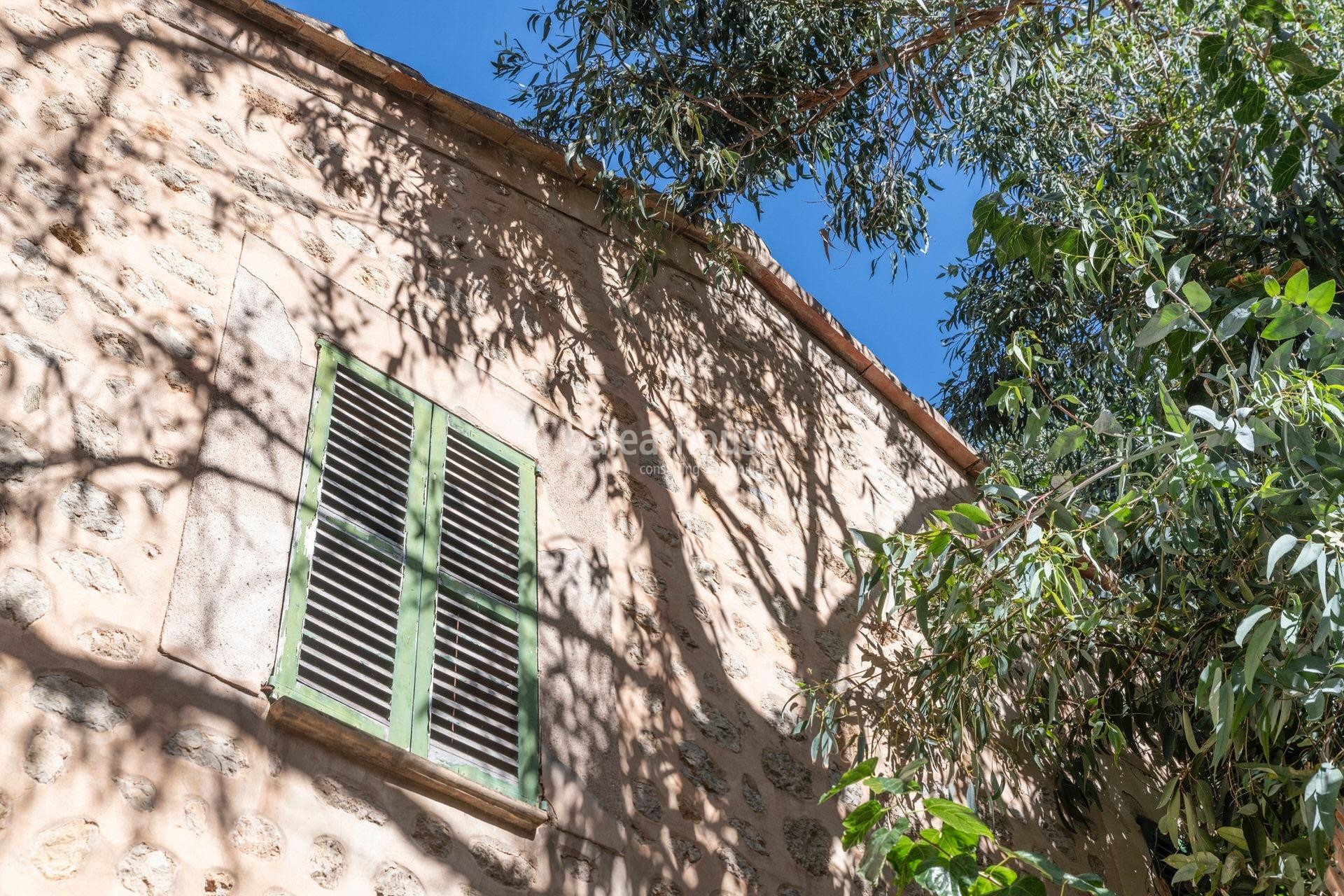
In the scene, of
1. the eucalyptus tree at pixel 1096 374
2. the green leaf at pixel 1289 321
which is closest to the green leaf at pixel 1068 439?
the eucalyptus tree at pixel 1096 374

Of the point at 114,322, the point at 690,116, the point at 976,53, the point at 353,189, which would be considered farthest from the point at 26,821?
the point at 976,53

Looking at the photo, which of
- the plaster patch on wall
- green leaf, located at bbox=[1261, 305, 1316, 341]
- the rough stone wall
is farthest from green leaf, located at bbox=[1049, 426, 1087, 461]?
the plaster patch on wall

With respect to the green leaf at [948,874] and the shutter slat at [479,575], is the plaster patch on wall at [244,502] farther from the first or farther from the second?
the green leaf at [948,874]

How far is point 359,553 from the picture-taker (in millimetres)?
4086

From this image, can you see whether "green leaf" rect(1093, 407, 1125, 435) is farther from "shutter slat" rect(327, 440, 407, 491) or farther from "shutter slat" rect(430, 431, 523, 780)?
"shutter slat" rect(327, 440, 407, 491)

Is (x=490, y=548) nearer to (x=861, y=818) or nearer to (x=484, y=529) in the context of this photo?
(x=484, y=529)

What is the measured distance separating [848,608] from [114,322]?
3440mm

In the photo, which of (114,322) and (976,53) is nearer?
(114,322)

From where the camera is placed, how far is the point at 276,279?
15.2 feet

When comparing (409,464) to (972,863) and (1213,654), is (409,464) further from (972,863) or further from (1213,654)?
(1213,654)

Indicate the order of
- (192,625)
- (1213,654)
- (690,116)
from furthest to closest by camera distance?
(690,116)
(1213,654)
(192,625)

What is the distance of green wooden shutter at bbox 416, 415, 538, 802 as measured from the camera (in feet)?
13.0

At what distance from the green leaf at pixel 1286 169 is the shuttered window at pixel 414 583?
294 cm

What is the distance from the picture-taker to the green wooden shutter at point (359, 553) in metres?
3.73
